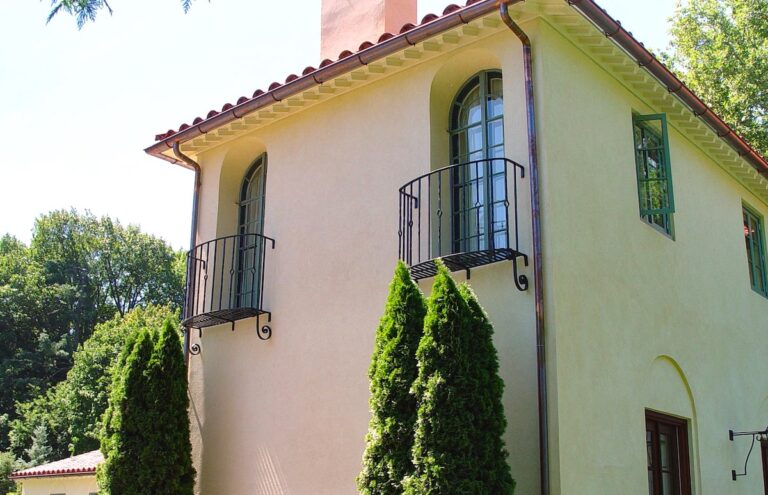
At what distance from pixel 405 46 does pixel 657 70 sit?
Answer: 3015 mm

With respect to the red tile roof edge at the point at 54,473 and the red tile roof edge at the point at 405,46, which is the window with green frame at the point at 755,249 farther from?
the red tile roof edge at the point at 54,473

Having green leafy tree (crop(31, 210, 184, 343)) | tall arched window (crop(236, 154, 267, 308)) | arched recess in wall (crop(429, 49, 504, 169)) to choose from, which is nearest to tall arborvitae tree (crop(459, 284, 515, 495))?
arched recess in wall (crop(429, 49, 504, 169))

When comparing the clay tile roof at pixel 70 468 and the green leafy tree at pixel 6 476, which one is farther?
the green leafy tree at pixel 6 476

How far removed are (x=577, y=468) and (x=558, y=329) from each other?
124 cm

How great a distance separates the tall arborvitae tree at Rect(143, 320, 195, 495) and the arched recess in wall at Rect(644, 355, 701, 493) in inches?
210

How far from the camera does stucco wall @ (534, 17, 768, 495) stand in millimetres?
7988

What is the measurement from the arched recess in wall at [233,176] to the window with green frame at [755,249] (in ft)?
26.0

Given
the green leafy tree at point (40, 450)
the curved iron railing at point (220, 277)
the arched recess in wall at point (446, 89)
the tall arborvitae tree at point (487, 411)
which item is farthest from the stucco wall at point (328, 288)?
the green leafy tree at point (40, 450)

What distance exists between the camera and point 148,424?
9984 millimetres

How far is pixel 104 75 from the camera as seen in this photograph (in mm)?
5676

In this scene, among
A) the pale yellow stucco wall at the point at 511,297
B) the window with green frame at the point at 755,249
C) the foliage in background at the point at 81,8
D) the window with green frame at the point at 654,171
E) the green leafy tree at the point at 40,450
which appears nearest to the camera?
the foliage in background at the point at 81,8

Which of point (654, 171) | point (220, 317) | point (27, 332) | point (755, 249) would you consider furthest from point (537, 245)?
point (27, 332)

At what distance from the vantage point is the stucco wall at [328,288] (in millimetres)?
8977

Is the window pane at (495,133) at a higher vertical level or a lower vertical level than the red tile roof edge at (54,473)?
higher
